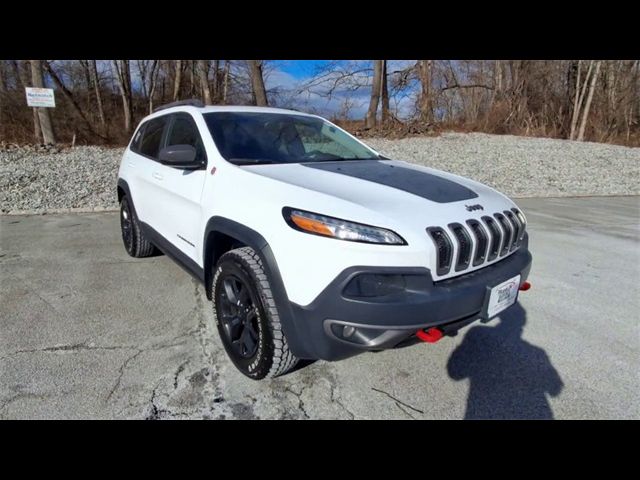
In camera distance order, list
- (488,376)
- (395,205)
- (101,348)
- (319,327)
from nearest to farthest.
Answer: (319,327) < (395,205) < (488,376) < (101,348)

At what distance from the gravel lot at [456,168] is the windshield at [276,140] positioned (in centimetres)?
541

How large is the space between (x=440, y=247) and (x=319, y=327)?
0.72 metres

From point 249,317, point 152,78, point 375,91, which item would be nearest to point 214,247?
point 249,317

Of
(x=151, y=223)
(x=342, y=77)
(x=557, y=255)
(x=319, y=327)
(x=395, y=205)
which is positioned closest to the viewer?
(x=319, y=327)

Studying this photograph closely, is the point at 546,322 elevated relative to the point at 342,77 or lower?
lower

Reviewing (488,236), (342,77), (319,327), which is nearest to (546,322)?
(488,236)

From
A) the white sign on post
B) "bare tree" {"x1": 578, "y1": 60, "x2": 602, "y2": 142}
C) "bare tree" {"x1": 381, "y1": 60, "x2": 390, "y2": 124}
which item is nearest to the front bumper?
the white sign on post

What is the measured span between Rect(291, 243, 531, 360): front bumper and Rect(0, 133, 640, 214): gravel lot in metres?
6.86

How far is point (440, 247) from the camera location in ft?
6.32

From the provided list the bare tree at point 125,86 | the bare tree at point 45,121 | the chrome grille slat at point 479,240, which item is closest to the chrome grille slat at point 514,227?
the chrome grille slat at point 479,240

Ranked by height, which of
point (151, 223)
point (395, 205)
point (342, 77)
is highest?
point (342, 77)

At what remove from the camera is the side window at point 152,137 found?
3.80 m

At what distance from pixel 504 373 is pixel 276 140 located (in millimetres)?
2344
